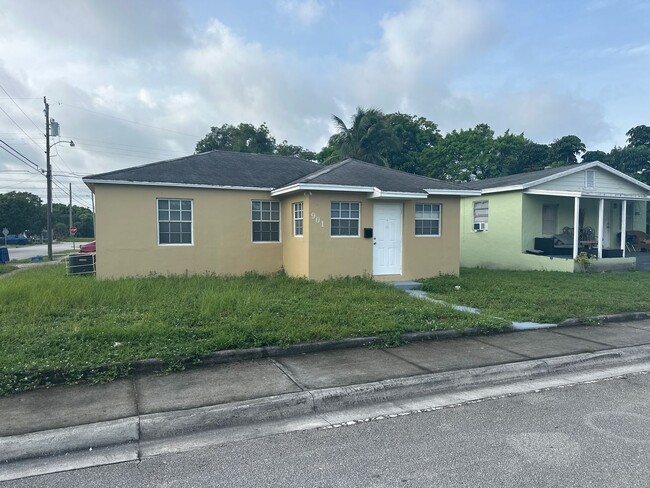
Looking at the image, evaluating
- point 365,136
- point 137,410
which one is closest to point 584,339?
point 137,410

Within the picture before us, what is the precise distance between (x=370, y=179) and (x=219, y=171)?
15.6 feet

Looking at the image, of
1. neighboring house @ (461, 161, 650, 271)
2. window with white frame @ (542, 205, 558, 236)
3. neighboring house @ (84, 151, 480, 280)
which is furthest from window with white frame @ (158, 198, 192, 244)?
window with white frame @ (542, 205, 558, 236)

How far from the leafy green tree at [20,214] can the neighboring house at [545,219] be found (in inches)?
2649

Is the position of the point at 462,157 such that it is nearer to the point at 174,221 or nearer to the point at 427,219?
the point at 427,219

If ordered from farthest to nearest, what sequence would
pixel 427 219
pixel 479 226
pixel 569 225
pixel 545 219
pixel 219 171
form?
pixel 479 226
pixel 569 225
pixel 545 219
pixel 219 171
pixel 427 219

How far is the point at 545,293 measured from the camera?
10898 millimetres

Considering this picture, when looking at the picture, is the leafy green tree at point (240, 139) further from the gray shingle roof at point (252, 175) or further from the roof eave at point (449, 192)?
the roof eave at point (449, 192)

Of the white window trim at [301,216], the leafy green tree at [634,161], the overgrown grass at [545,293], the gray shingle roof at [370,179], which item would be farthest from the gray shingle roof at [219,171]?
the leafy green tree at [634,161]

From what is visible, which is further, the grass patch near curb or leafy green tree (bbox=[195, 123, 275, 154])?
leafy green tree (bbox=[195, 123, 275, 154])

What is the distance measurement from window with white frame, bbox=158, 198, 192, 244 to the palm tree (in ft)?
56.9

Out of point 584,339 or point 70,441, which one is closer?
point 70,441

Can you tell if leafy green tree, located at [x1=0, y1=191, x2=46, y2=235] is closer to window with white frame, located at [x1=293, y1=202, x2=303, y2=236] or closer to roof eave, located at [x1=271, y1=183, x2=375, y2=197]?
window with white frame, located at [x1=293, y1=202, x2=303, y2=236]

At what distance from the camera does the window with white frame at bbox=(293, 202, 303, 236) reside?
498 inches

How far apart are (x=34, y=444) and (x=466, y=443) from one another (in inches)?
144
